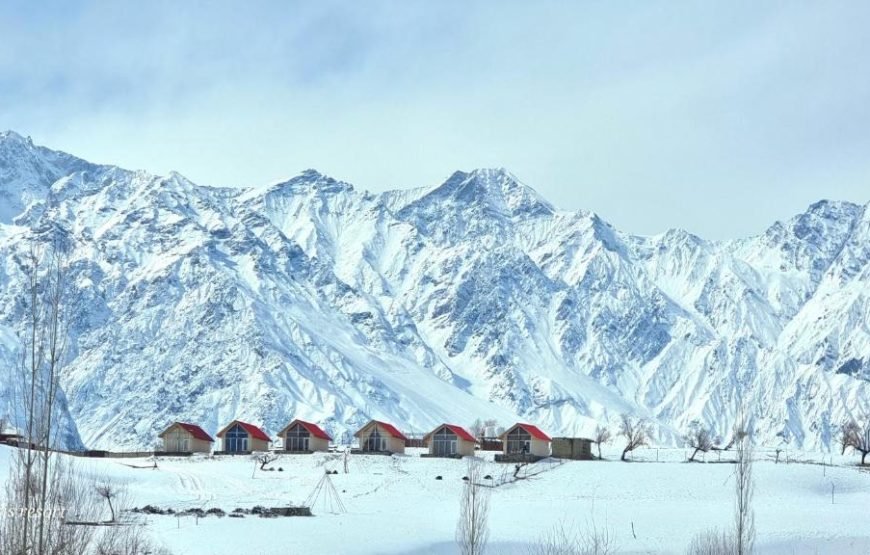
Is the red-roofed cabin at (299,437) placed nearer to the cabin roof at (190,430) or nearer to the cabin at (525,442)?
the cabin roof at (190,430)

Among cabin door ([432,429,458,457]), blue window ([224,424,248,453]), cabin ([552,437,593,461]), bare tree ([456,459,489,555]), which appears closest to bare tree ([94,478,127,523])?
bare tree ([456,459,489,555])

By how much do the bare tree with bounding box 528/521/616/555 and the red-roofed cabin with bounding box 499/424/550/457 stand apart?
4619 cm

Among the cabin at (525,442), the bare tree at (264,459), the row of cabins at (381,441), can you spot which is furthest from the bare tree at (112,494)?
the cabin at (525,442)

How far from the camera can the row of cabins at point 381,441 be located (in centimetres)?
13762

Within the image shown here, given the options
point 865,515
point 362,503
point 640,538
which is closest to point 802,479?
point 865,515

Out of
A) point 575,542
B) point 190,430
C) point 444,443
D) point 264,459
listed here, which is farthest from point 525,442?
point 575,542

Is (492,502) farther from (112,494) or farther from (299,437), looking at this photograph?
(299,437)

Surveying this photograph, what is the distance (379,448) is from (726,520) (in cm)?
5533

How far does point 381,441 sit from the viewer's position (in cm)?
14438

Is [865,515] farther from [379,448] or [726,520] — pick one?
[379,448]

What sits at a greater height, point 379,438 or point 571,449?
point 379,438

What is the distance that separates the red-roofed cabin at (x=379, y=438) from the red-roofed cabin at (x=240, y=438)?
11.8m

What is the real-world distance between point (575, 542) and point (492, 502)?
57.1ft

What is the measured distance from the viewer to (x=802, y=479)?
116 meters
